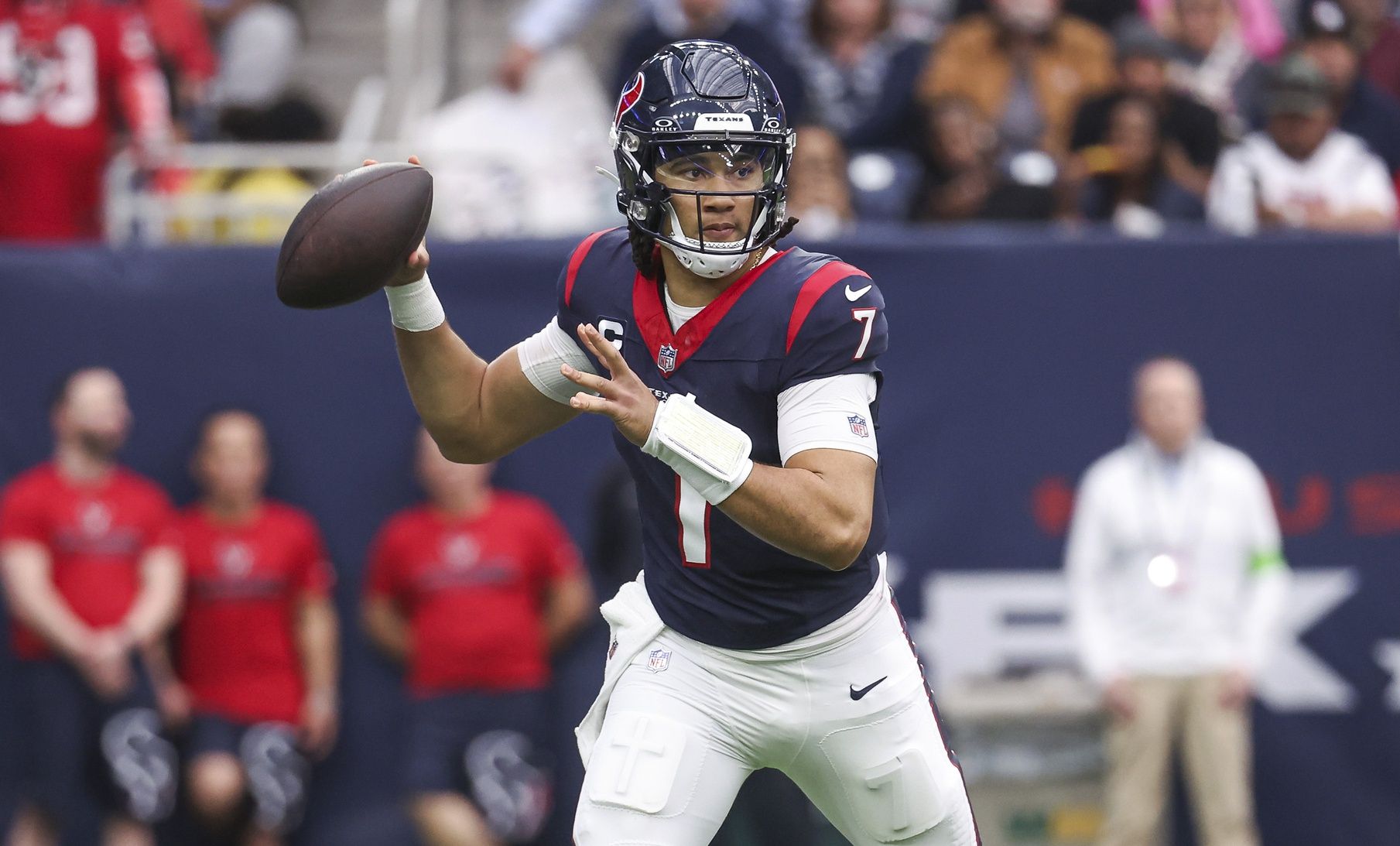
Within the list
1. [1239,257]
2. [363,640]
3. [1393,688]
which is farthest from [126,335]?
[1393,688]

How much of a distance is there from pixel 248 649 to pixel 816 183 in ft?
8.42

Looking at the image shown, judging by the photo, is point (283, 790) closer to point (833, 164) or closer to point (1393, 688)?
point (833, 164)

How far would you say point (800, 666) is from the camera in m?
3.51

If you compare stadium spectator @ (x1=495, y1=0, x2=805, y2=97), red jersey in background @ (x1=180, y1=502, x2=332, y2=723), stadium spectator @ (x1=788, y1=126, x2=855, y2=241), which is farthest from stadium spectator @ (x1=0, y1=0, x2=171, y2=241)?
stadium spectator @ (x1=788, y1=126, x2=855, y2=241)

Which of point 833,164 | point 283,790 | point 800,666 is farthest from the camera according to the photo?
point 833,164

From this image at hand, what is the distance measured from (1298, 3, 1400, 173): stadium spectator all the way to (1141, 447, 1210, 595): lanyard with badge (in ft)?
6.16

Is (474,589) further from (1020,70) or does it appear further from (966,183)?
(1020,70)

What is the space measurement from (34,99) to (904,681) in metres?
4.93

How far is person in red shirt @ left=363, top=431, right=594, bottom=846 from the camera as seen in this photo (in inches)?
250

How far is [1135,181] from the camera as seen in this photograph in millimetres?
7176

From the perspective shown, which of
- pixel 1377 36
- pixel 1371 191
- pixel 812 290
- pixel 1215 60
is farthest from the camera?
pixel 1377 36

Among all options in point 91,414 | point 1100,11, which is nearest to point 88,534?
point 91,414

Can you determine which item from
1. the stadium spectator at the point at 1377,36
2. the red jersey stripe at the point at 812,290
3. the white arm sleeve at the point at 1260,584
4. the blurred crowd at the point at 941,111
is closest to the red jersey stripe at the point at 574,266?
the red jersey stripe at the point at 812,290

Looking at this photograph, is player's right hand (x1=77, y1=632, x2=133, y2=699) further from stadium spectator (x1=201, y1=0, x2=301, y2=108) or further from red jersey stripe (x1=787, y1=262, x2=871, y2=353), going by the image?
red jersey stripe (x1=787, y1=262, x2=871, y2=353)
